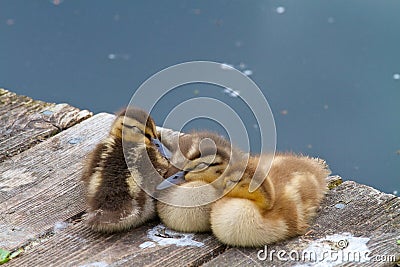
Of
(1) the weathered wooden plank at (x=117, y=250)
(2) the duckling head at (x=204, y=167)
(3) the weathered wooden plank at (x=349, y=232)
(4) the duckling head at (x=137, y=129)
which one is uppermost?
A: (4) the duckling head at (x=137, y=129)

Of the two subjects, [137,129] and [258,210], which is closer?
[258,210]

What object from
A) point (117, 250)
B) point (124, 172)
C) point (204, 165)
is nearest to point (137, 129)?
point (124, 172)

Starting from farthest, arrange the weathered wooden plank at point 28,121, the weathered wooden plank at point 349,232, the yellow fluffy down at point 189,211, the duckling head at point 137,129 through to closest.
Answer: the weathered wooden plank at point 28,121 < the duckling head at point 137,129 < the yellow fluffy down at point 189,211 < the weathered wooden plank at point 349,232

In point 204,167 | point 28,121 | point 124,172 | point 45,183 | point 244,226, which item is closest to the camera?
point 244,226

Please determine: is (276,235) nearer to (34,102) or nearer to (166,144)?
(166,144)

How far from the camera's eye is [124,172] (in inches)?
93.6

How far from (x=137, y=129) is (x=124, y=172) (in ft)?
0.50

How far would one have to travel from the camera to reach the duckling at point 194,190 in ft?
7.42

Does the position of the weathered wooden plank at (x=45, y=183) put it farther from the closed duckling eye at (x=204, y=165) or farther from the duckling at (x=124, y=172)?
the closed duckling eye at (x=204, y=165)

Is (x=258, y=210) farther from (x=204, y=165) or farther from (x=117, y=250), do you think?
(x=117, y=250)

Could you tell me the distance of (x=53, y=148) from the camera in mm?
2762

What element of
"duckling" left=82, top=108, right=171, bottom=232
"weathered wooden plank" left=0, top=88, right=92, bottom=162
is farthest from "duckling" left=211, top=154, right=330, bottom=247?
"weathered wooden plank" left=0, top=88, right=92, bottom=162

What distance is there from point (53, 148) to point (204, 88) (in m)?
2.06

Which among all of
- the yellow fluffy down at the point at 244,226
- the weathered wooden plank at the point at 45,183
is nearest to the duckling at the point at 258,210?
the yellow fluffy down at the point at 244,226
